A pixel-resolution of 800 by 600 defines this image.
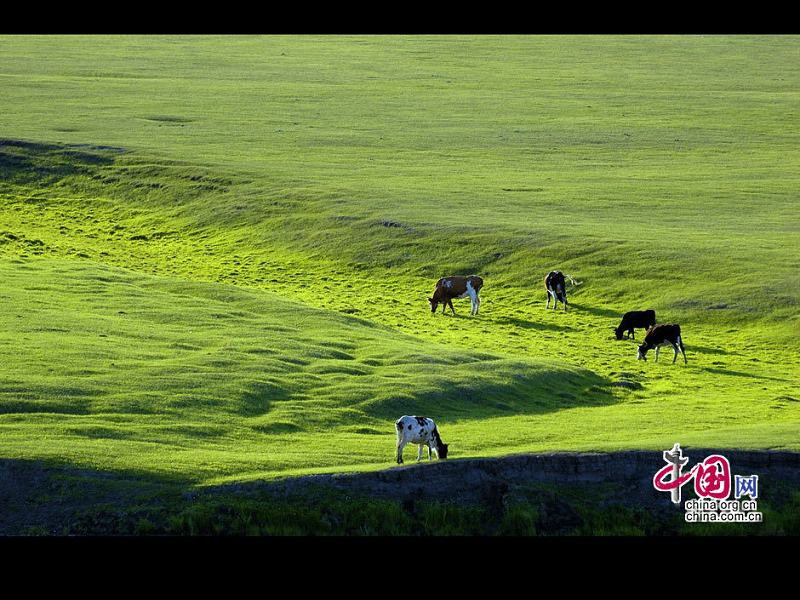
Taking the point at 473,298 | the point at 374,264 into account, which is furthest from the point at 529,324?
the point at 374,264

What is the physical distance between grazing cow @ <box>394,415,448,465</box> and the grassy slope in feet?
5.90

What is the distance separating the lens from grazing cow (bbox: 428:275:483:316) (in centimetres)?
5075

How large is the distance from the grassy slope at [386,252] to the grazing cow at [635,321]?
0.82m

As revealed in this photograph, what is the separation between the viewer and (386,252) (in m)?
60.2

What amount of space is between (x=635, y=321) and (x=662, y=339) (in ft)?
11.1

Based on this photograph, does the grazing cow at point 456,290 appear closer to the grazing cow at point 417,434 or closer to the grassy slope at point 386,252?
the grassy slope at point 386,252

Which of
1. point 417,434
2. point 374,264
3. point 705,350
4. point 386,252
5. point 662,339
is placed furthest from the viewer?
point 386,252

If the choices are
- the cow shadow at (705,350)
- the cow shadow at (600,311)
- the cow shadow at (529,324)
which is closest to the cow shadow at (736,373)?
the cow shadow at (705,350)

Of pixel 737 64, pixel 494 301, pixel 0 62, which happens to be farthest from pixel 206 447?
pixel 737 64

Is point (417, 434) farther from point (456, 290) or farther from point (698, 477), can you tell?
point (456, 290)

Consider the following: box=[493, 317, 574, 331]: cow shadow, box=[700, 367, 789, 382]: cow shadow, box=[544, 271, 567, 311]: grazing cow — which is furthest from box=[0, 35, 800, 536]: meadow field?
box=[544, 271, 567, 311]: grazing cow

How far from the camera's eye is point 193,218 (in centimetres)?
6875

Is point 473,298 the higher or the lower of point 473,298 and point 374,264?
the lower

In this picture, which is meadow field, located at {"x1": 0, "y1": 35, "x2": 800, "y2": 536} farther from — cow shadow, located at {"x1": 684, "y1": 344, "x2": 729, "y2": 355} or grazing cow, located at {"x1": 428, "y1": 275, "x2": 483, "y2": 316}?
grazing cow, located at {"x1": 428, "y1": 275, "x2": 483, "y2": 316}
